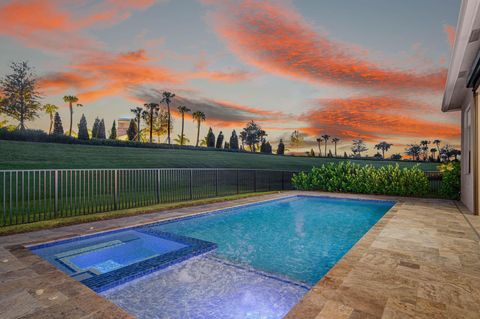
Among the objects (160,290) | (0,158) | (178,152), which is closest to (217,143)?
(178,152)

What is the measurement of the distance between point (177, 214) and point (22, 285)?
3.92m

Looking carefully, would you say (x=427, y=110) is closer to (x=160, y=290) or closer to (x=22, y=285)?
(x=160, y=290)

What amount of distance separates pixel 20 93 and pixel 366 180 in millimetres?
34597

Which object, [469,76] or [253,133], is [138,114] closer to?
[253,133]

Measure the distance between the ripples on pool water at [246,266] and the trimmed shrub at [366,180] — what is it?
371 centimetres

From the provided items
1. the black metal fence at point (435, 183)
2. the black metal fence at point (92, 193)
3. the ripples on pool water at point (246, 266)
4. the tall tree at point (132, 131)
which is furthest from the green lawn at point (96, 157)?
the tall tree at point (132, 131)

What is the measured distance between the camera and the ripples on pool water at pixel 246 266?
99.7 inches

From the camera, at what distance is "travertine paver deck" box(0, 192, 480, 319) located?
6.30ft

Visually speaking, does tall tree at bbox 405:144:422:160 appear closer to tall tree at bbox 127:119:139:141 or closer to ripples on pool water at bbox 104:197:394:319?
tall tree at bbox 127:119:139:141

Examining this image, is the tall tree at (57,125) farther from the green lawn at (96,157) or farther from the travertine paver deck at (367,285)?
the travertine paver deck at (367,285)

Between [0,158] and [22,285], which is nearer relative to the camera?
[22,285]

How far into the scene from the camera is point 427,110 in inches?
646

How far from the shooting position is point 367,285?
2.33 meters

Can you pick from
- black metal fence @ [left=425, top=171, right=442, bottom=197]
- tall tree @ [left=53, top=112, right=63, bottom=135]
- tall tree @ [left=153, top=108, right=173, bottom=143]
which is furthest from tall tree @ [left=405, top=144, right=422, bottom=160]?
tall tree @ [left=53, top=112, right=63, bottom=135]
